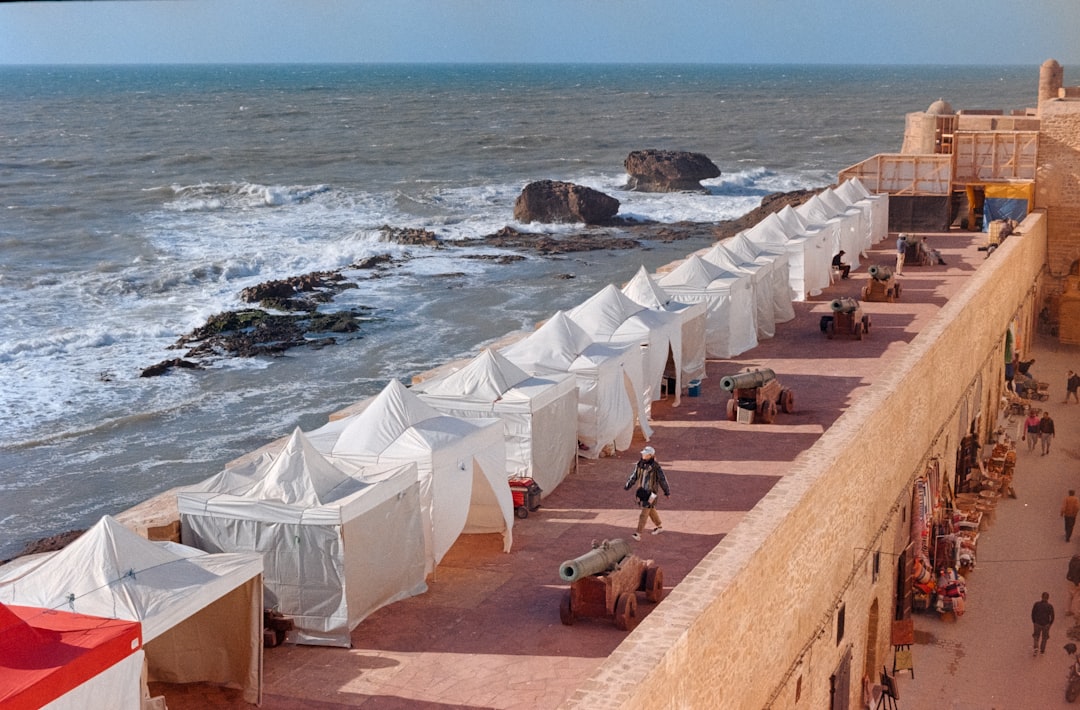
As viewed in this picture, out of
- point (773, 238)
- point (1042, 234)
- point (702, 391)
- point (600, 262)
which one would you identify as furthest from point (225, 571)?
point (600, 262)

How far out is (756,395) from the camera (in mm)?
16031

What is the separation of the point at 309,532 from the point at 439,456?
183 cm

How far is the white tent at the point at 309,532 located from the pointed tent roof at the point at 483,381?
3.25 metres

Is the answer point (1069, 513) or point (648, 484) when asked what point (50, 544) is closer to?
point (648, 484)

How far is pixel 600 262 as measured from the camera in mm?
43156

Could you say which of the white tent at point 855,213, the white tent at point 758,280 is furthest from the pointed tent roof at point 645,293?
the white tent at point 855,213

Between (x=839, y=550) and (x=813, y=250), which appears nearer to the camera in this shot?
(x=839, y=550)

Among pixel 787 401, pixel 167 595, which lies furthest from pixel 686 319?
pixel 167 595

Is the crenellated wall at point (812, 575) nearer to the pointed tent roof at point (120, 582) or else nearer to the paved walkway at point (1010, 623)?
the paved walkway at point (1010, 623)

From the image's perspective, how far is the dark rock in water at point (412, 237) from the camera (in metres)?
46.8

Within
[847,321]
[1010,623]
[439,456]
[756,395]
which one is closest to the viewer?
[439,456]

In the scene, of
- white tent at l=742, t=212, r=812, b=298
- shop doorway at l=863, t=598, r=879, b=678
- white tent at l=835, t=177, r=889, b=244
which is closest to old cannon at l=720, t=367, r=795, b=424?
shop doorway at l=863, t=598, r=879, b=678

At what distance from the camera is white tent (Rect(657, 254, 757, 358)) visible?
771 inches

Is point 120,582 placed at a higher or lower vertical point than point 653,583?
higher
